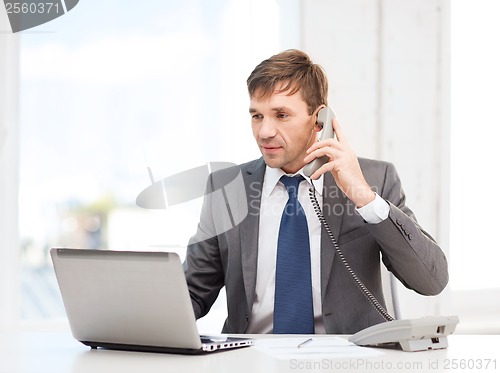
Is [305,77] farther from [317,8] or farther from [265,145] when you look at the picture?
[317,8]

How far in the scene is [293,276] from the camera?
2.15 metres

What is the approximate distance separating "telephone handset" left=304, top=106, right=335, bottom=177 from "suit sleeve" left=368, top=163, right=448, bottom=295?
0.68ft

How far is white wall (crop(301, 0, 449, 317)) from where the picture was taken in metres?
3.39

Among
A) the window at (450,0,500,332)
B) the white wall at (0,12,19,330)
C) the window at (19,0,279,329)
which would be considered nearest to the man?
the window at (19,0,279,329)

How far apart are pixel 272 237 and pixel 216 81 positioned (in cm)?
129

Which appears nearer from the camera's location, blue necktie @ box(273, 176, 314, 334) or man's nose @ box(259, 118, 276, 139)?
blue necktie @ box(273, 176, 314, 334)

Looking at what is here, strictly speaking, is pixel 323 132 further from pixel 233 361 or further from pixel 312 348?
pixel 233 361

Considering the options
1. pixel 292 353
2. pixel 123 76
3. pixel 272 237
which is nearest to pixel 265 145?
pixel 272 237

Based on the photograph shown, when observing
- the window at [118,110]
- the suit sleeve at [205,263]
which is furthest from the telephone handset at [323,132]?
the window at [118,110]

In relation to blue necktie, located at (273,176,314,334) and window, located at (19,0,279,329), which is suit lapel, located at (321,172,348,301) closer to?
blue necktie, located at (273,176,314,334)

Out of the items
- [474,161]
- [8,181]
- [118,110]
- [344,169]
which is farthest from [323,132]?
[474,161]

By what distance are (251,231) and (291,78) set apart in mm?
475

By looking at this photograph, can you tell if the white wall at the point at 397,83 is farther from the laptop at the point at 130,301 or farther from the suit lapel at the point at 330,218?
the laptop at the point at 130,301

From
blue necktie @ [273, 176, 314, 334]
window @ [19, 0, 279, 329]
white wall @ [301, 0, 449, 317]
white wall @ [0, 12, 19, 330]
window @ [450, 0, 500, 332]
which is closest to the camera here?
blue necktie @ [273, 176, 314, 334]
